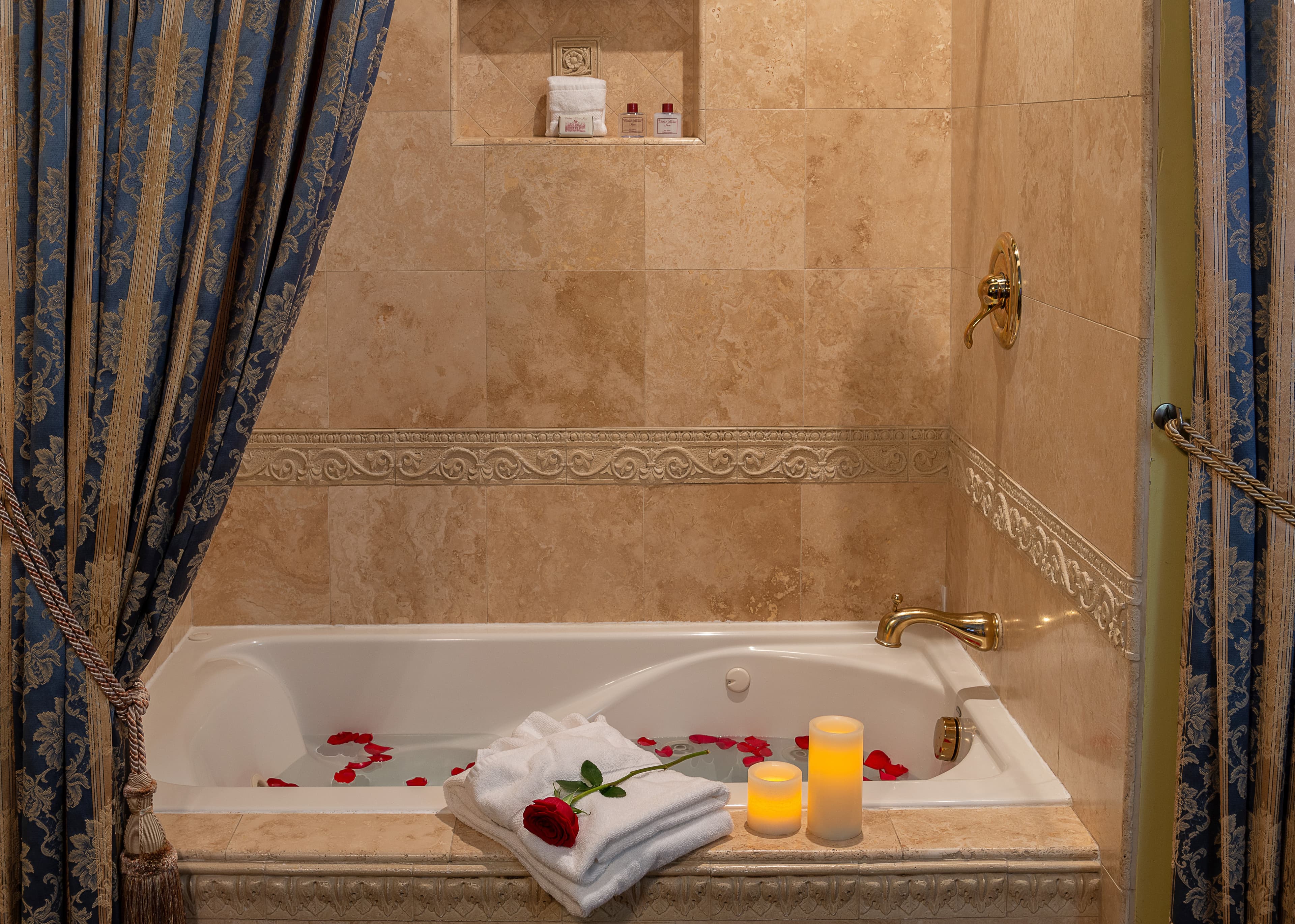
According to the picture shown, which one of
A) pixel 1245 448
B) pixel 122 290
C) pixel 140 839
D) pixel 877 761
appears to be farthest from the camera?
pixel 877 761

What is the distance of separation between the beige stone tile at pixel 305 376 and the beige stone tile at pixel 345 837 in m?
1.05

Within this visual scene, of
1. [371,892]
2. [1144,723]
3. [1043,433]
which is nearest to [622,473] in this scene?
[1043,433]

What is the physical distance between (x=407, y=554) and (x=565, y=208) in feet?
2.85

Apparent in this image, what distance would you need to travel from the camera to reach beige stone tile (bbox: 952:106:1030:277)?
209cm

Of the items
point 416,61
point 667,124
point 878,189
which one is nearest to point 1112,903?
point 878,189

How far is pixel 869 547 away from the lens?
2.70 meters

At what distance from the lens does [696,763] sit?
247cm

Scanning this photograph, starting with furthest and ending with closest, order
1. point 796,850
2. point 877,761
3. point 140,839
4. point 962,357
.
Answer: point 962,357 → point 877,761 → point 796,850 → point 140,839

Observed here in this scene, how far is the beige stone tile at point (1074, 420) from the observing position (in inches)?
60.9

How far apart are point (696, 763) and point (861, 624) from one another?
0.54m

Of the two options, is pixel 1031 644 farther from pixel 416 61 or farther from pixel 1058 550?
pixel 416 61

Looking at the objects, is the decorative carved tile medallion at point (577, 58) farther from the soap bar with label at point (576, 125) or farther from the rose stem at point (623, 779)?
the rose stem at point (623, 779)

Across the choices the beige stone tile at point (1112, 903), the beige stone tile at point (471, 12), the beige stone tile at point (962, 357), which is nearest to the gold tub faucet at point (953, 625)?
the beige stone tile at point (962, 357)

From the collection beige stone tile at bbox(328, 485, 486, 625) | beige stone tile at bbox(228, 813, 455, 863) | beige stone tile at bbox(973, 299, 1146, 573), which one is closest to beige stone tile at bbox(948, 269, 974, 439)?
beige stone tile at bbox(973, 299, 1146, 573)
